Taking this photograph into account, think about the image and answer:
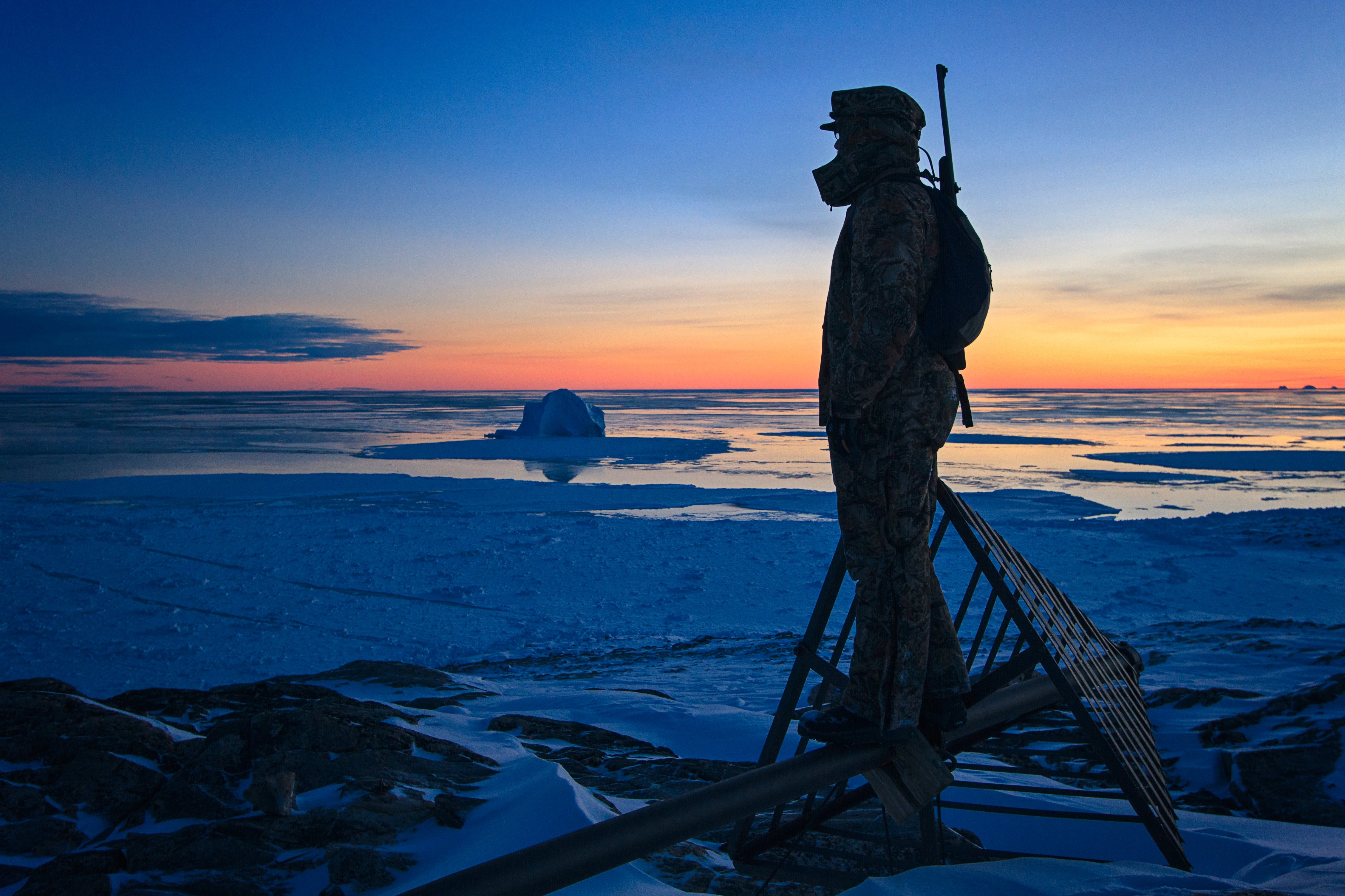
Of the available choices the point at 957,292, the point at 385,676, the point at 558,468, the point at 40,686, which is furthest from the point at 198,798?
the point at 558,468

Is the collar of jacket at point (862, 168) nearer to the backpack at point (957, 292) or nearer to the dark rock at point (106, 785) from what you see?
the backpack at point (957, 292)

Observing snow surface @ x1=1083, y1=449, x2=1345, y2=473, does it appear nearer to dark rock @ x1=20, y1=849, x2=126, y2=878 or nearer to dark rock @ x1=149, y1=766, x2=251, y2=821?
dark rock @ x1=149, y1=766, x2=251, y2=821

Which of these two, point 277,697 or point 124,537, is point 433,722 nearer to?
point 277,697

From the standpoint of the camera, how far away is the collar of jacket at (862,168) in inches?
84.7

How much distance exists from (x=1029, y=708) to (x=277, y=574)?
8.70 m

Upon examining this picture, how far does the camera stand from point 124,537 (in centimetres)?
1094

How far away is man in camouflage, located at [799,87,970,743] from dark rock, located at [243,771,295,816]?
181cm

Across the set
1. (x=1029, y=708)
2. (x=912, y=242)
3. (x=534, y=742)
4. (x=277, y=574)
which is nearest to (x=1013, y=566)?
(x=1029, y=708)

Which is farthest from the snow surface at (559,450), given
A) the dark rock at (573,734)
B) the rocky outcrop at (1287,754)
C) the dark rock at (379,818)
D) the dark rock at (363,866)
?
the dark rock at (363,866)

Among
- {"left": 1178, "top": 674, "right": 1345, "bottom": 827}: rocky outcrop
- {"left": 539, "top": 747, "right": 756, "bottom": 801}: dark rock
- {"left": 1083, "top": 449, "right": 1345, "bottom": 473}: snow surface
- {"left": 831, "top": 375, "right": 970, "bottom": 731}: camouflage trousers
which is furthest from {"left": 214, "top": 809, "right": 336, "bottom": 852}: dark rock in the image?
{"left": 1083, "top": 449, "right": 1345, "bottom": 473}: snow surface

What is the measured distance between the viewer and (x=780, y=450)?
2677cm

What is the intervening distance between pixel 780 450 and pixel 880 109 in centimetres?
2483

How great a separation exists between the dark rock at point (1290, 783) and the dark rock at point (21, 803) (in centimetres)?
457

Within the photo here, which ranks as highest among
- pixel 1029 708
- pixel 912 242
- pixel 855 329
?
pixel 912 242
